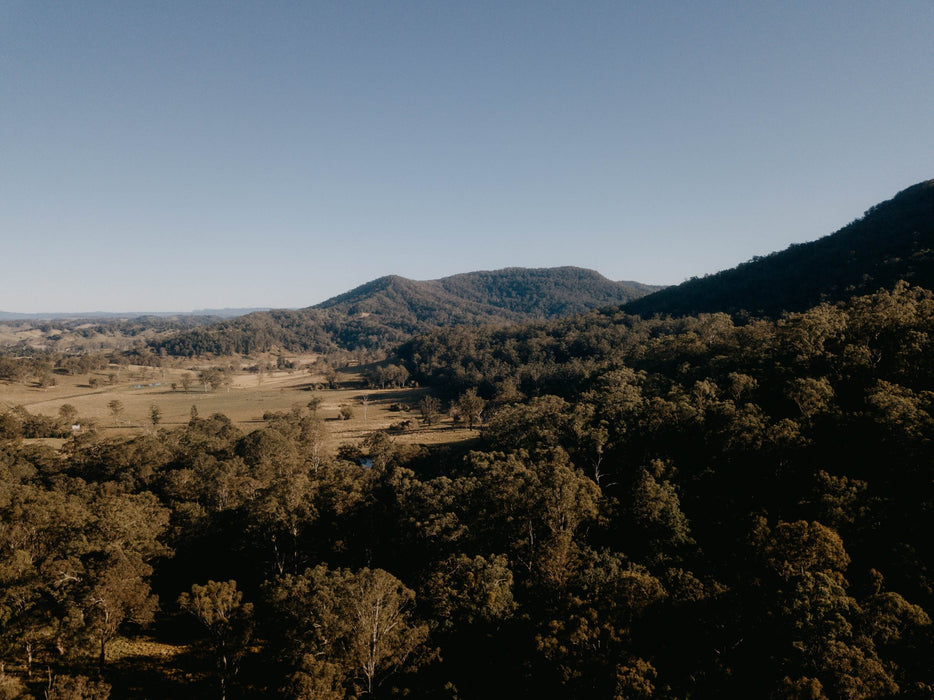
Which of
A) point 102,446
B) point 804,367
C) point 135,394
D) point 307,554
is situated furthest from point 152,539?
point 135,394

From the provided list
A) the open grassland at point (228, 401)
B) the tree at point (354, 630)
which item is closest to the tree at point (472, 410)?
the open grassland at point (228, 401)

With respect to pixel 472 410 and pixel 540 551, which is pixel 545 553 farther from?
pixel 472 410

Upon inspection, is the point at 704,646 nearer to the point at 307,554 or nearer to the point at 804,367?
the point at 307,554

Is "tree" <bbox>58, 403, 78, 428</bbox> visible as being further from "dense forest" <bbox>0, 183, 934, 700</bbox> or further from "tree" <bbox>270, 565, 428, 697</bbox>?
"tree" <bbox>270, 565, 428, 697</bbox>

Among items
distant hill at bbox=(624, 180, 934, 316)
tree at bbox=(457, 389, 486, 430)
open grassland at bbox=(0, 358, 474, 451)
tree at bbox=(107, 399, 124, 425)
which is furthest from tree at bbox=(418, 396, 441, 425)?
distant hill at bbox=(624, 180, 934, 316)

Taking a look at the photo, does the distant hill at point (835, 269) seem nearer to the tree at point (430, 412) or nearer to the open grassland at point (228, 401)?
the tree at point (430, 412)

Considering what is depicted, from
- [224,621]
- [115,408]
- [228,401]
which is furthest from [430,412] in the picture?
[224,621]
